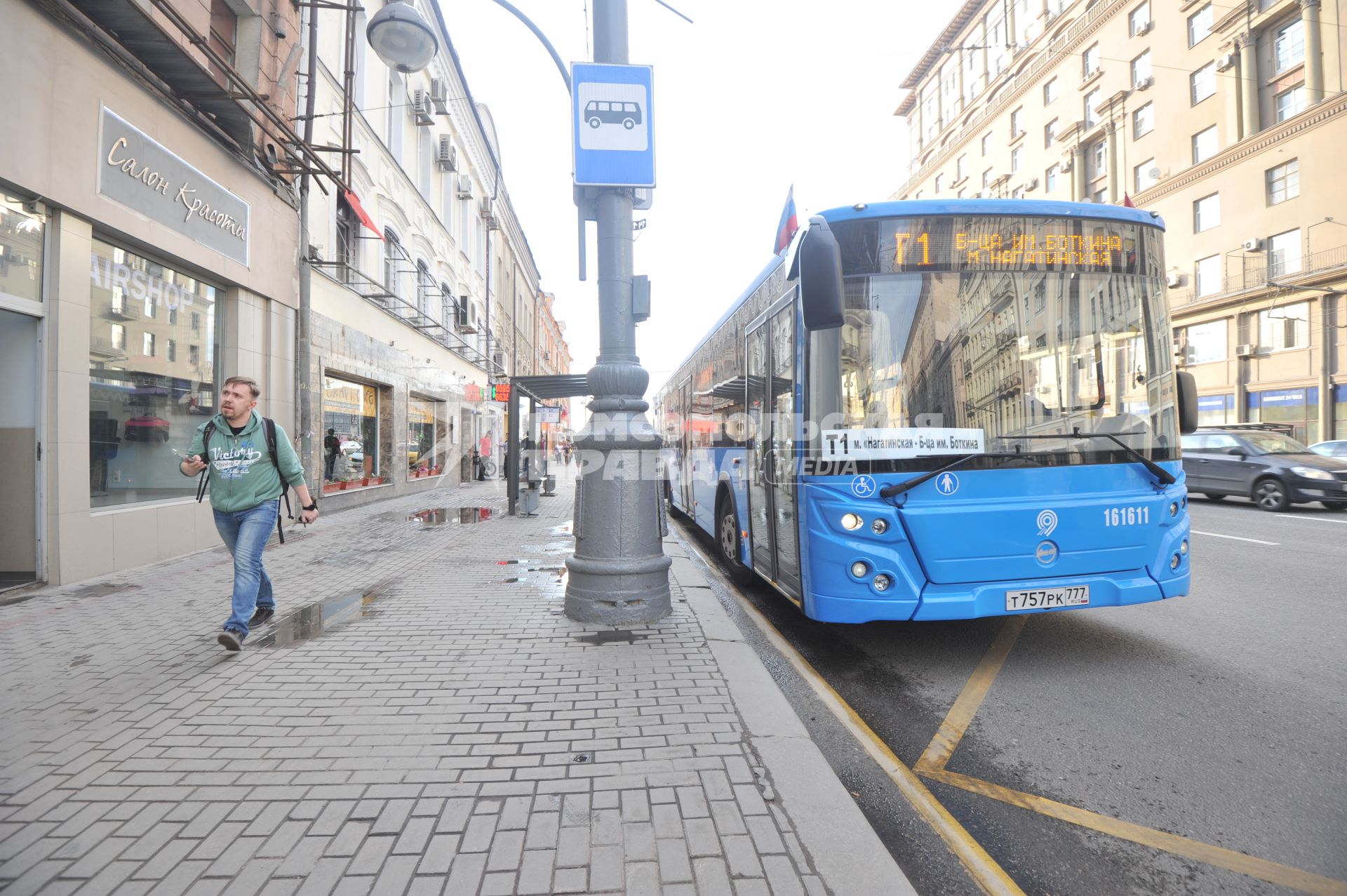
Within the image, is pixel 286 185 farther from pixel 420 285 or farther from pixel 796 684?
pixel 796 684

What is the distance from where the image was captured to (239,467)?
473 cm

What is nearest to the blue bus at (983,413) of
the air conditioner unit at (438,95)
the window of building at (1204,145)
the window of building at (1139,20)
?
the air conditioner unit at (438,95)

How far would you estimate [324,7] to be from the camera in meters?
11.0

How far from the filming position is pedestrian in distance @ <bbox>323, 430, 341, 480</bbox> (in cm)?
1359

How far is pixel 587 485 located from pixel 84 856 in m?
3.51

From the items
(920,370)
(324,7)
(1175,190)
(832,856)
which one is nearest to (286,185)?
(324,7)

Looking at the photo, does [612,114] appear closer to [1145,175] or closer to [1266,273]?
[1266,273]

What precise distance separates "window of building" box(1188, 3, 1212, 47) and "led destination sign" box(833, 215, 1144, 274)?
115 ft

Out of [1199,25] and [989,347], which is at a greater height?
[1199,25]

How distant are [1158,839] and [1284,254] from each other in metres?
33.6

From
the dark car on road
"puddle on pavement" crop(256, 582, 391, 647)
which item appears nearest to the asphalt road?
"puddle on pavement" crop(256, 582, 391, 647)

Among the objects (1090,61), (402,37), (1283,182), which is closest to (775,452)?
(402,37)

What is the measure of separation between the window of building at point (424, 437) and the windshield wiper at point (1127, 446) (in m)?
16.5

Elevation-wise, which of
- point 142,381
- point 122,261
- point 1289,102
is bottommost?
point 142,381
